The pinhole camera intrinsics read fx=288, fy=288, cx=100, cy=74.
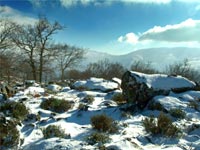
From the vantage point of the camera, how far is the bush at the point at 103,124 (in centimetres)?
806

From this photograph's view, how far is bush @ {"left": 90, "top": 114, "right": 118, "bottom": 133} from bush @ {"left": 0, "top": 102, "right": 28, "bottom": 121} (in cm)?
249

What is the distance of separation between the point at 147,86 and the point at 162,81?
999 millimetres

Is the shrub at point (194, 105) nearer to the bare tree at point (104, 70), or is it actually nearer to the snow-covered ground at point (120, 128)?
the snow-covered ground at point (120, 128)

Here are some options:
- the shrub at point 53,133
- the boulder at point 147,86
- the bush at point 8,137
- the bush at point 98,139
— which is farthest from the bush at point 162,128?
the bush at point 8,137

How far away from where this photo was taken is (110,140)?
23.4 feet

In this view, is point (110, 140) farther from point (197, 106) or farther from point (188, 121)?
point (197, 106)

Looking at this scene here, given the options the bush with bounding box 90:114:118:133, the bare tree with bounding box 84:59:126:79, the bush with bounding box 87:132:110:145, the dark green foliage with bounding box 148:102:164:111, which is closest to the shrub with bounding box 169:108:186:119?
the dark green foliage with bounding box 148:102:164:111

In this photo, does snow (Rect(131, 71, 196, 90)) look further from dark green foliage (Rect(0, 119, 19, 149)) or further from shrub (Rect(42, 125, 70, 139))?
dark green foliage (Rect(0, 119, 19, 149))

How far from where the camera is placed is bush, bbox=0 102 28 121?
30.4ft

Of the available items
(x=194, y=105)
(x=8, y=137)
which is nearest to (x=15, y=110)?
(x=8, y=137)

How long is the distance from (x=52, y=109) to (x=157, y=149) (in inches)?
203

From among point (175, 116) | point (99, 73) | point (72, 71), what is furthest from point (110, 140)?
point (99, 73)

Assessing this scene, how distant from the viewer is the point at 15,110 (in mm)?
9438

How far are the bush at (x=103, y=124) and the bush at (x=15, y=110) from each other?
2493 mm
